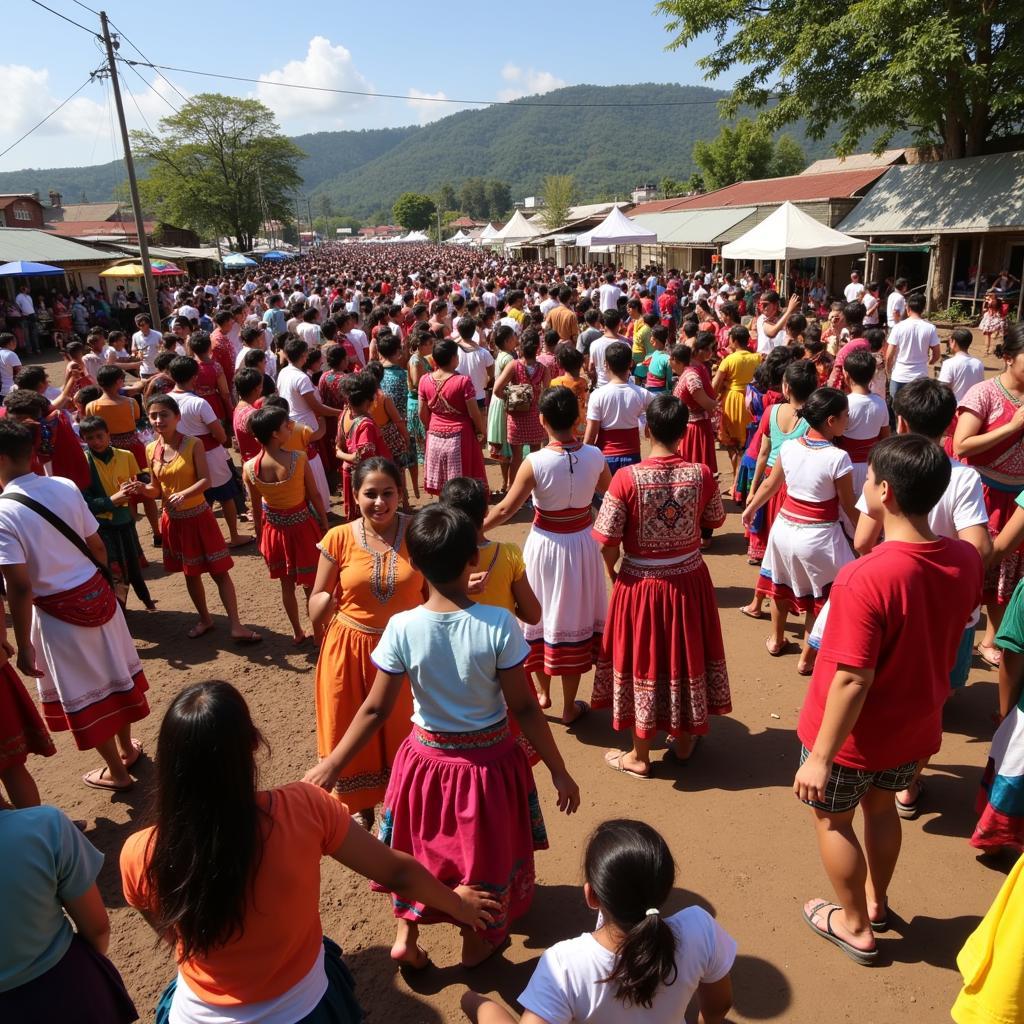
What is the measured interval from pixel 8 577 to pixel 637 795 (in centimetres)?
290

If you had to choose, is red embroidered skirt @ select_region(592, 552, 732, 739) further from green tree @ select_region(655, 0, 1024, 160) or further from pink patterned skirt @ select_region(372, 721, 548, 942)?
green tree @ select_region(655, 0, 1024, 160)

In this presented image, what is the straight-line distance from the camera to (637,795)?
346 cm

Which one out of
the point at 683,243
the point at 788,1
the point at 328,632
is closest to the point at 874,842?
the point at 328,632

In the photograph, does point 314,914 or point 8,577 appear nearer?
point 314,914

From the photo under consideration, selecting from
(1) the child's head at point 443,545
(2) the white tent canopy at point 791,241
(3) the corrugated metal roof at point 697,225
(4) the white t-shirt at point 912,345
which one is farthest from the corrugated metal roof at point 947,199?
(1) the child's head at point 443,545

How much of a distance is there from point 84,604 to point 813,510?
143 inches

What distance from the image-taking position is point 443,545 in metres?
2.10

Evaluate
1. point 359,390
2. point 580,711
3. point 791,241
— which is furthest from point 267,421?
point 791,241

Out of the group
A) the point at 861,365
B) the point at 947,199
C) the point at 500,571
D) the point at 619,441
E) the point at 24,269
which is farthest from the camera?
the point at 24,269

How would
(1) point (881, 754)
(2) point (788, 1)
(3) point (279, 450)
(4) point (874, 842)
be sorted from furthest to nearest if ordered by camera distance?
(2) point (788, 1), (3) point (279, 450), (4) point (874, 842), (1) point (881, 754)

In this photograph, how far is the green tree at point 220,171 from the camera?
56.2 m

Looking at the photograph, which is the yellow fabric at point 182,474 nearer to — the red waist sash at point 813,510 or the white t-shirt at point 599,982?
the red waist sash at point 813,510

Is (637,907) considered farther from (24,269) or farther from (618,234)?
(24,269)

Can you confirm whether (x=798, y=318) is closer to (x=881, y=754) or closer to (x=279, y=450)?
(x=279, y=450)
